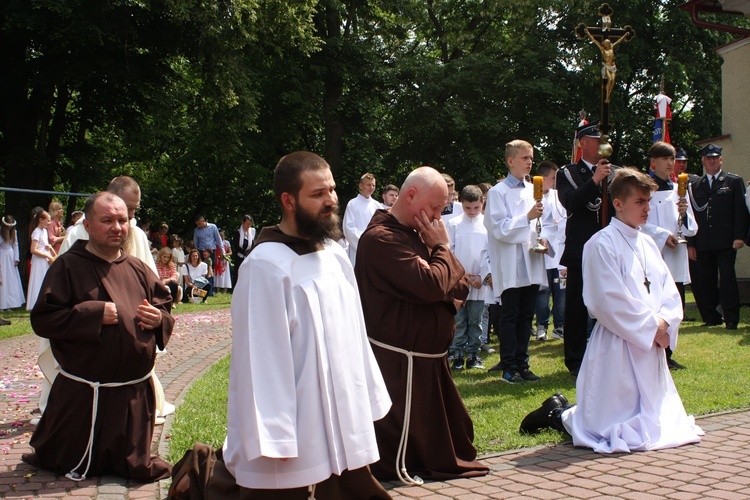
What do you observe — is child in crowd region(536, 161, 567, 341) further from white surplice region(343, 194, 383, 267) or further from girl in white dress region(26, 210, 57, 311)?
girl in white dress region(26, 210, 57, 311)

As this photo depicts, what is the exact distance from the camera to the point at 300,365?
4.11m

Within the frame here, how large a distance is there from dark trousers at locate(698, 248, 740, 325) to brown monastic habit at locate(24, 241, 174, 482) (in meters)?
9.12

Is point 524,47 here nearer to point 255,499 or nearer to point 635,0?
point 635,0

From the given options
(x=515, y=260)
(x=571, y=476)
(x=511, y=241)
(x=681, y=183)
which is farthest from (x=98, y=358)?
(x=681, y=183)

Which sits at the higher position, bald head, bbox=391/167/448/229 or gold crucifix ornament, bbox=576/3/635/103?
gold crucifix ornament, bbox=576/3/635/103

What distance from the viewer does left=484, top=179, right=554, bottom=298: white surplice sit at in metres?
9.26

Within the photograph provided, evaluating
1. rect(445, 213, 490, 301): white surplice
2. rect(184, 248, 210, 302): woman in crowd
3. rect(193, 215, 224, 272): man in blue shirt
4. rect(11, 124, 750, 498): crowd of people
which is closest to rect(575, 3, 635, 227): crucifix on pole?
rect(11, 124, 750, 498): crowd of people

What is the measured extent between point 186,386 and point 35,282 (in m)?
7.80

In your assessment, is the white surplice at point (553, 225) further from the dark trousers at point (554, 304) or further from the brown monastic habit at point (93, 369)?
the brown monastic habit at point (93, 369)

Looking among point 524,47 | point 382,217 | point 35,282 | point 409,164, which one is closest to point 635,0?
point 524,47

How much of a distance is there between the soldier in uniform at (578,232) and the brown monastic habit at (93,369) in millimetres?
4570

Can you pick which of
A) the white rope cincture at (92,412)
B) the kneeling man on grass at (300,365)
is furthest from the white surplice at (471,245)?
the kneeling man on grass at (300,365)

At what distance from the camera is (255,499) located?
13.4ft

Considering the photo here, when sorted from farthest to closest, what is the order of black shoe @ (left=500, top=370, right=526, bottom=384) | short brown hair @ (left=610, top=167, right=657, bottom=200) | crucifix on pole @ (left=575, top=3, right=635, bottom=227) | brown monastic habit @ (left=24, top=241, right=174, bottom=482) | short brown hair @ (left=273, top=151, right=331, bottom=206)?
black shoe @ (left=500, top=370, right=526, bottom=384)
crucifix on pole @ (left=575, top=3, right=635, bottom=227)
short brown hair @ (left=610, top=167, right=657, bottom=200)
brown monastic habit @ (left=24, top=241, right=174, bottom=482)
short brown hair @ (left=273, top=151, right=331, bottom=206)
